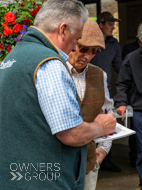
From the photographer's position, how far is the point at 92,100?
2.20 meters

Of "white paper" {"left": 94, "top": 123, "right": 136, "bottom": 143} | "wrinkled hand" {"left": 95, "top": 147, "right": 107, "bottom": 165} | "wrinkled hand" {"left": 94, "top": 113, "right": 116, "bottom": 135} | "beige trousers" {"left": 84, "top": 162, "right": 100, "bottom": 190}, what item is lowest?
"beige trousers" {"left": 84, "top": 162, "right": 100, "bottom": 190}

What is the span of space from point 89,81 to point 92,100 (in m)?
0.16

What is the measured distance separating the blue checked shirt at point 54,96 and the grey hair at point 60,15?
266 millimetres

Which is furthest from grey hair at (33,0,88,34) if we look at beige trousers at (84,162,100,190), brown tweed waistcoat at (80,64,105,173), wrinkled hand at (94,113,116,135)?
beige trousers at (84,162,100,190)

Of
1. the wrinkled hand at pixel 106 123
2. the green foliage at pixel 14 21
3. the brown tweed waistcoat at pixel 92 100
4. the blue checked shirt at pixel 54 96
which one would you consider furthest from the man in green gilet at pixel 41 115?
the green foliage at pixel 14 21

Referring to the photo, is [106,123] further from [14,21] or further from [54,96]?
[14,21]

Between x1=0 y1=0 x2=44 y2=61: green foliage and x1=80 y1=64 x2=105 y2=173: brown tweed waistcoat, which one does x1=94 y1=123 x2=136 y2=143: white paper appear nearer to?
x1=80 y1=64 x2=105 y2=173: brown tweed waistcoat

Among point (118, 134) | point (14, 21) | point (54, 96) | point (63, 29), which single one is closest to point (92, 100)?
point (118, 134)

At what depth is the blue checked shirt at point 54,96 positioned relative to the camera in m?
1.30

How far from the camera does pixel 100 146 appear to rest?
2.45 metres

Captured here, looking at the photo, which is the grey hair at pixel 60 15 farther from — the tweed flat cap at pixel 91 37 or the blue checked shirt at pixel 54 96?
the tweed flat cap at pixel 91 37

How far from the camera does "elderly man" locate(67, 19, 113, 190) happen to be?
2180 mm

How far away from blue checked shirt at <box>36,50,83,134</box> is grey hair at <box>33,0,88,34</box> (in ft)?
0.87

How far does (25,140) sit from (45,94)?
9.7 inches
